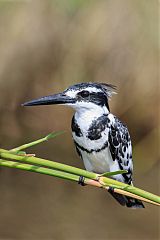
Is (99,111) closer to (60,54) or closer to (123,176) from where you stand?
→ (123,176)

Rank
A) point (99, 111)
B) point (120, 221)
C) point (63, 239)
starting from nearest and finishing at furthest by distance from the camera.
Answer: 1. point (99, 111)
2. point (63, 239)
3. point (120, 221)

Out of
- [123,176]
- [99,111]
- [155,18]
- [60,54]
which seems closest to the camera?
[99,111]

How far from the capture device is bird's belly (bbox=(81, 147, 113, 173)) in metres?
2.52

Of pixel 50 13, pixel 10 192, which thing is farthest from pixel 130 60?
pixel 10 192

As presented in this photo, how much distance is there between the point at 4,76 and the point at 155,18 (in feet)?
4.93

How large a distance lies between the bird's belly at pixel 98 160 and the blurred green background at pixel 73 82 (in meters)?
2.01

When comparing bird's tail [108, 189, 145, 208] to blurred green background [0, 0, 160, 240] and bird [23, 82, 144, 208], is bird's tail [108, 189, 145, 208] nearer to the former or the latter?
bird [23, 82, 144, 208]

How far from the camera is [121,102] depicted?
18.7 ft

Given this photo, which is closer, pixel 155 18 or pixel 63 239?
pixel 63 239

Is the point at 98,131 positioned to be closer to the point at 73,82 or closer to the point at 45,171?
the point at 45,171

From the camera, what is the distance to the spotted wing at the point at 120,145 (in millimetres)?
2482

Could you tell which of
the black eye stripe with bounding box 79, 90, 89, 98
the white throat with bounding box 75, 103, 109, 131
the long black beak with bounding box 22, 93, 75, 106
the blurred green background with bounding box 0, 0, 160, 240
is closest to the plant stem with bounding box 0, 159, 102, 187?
the long black beak with bounding box 22, 93, 75, 106

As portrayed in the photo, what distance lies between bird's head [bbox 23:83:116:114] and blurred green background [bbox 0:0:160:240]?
2394mm

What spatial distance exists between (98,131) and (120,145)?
0.59ft
